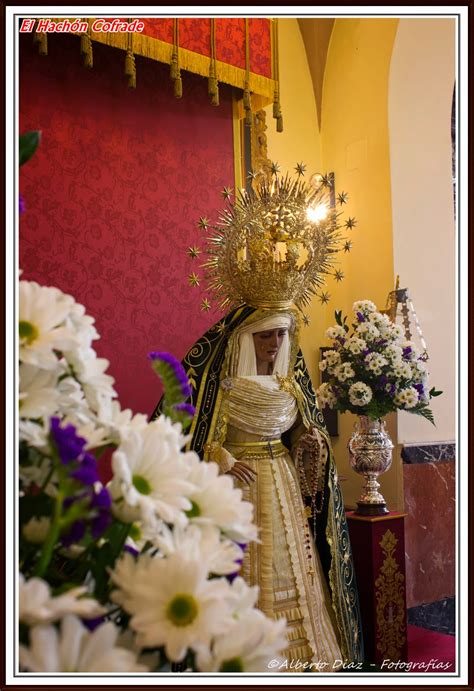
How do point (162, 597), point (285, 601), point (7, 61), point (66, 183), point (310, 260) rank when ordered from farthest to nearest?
point (66, 183) < point (310, 260) < point (285, 601) < point (7, 61) < point (162, 597)

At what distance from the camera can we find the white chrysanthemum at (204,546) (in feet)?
2.25

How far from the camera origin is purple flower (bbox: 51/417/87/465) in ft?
2.13

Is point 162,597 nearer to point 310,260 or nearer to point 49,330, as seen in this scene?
point 49,330

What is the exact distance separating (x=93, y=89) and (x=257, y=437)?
2.10 m

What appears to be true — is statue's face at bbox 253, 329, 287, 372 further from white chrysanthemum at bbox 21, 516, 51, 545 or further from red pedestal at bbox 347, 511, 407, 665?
white chrysanthemum at bbox 21, 516, 51, 545

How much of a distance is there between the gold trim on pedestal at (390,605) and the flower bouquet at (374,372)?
68 centimetres

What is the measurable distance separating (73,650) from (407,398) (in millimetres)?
3378

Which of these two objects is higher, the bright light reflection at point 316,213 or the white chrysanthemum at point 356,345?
the bright light reflection at point 316,213

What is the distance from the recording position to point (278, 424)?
11.0 ft

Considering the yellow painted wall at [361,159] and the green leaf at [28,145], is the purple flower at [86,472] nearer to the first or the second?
the green leaf at [28,145]

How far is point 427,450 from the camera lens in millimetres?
4793

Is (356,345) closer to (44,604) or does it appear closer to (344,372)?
(344,372)

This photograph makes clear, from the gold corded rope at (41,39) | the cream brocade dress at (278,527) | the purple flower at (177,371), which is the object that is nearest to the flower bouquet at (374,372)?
the cream brocade dress at (278,527)

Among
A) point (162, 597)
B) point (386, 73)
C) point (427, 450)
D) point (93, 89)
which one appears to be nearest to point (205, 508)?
point (162, 597)
